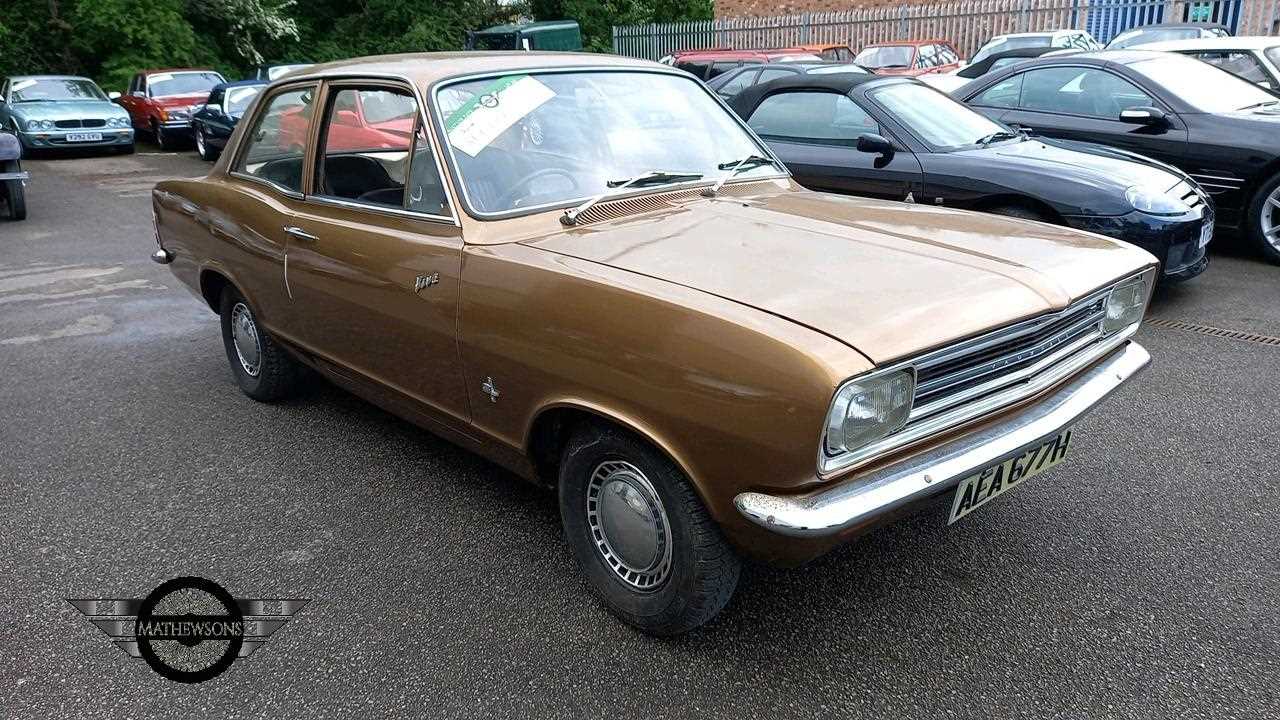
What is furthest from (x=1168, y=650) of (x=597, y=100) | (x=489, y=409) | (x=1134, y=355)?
(x=597, y=100)

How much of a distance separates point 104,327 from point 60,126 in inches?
481

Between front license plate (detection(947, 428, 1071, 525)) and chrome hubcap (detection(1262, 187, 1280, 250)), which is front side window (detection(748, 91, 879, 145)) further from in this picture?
front license plate (detection(947, 428, 1071, 525))

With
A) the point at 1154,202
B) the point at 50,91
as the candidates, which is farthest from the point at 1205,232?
the point at 50,91

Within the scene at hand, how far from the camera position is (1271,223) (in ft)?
22.0

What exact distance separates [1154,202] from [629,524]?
172 inches

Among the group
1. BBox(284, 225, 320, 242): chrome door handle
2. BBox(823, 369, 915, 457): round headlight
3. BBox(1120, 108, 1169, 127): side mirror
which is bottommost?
BBox(823, 369, 915, 457): round headlight

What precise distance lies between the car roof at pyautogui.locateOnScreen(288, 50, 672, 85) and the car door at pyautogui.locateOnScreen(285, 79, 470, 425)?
7 centimetres

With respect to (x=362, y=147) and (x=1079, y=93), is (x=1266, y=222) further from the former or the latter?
(x=362, y=147)

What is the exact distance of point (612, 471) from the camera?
2.68 m

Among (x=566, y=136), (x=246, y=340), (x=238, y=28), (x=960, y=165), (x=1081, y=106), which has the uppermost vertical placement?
(x=238, y=28)

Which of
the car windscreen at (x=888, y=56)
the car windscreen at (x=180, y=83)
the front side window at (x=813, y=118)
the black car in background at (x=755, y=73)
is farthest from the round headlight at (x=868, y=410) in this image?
the car windscreen at (x=180, y=83)

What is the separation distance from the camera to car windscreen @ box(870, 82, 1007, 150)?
627 centimetres

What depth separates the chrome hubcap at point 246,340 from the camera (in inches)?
177

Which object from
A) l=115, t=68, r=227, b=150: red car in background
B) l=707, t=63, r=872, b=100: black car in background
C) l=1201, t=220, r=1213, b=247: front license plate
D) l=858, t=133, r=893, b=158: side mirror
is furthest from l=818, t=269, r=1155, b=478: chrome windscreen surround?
l=115, t=68, r=227, b=150: red car in background
